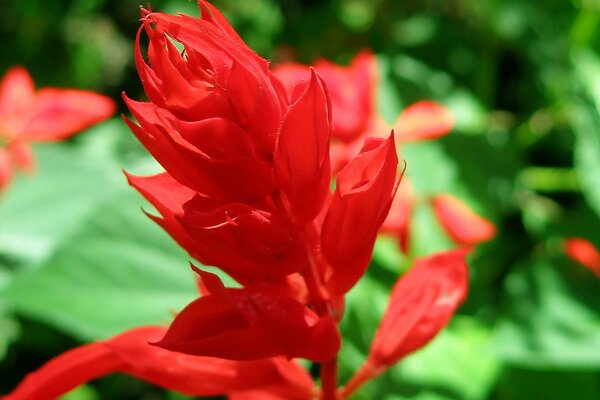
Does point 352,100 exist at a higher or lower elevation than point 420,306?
lower

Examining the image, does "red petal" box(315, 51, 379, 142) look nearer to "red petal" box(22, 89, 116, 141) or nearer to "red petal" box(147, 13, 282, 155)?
"red petal" box(22, 89, 116, 141)

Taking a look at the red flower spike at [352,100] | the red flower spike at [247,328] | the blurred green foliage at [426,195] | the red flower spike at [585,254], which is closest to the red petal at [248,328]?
the red flower spike at [247,328]

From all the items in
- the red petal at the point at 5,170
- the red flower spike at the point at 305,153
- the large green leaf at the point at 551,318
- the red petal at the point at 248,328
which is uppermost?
the red flower spike at the point at 305,153

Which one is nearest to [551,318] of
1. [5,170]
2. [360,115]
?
[360,115]

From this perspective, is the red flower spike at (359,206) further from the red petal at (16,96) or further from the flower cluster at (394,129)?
the red petal at (16,96)

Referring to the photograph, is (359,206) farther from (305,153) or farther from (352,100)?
(352,100)

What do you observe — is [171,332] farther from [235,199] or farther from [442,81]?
[442,81]
